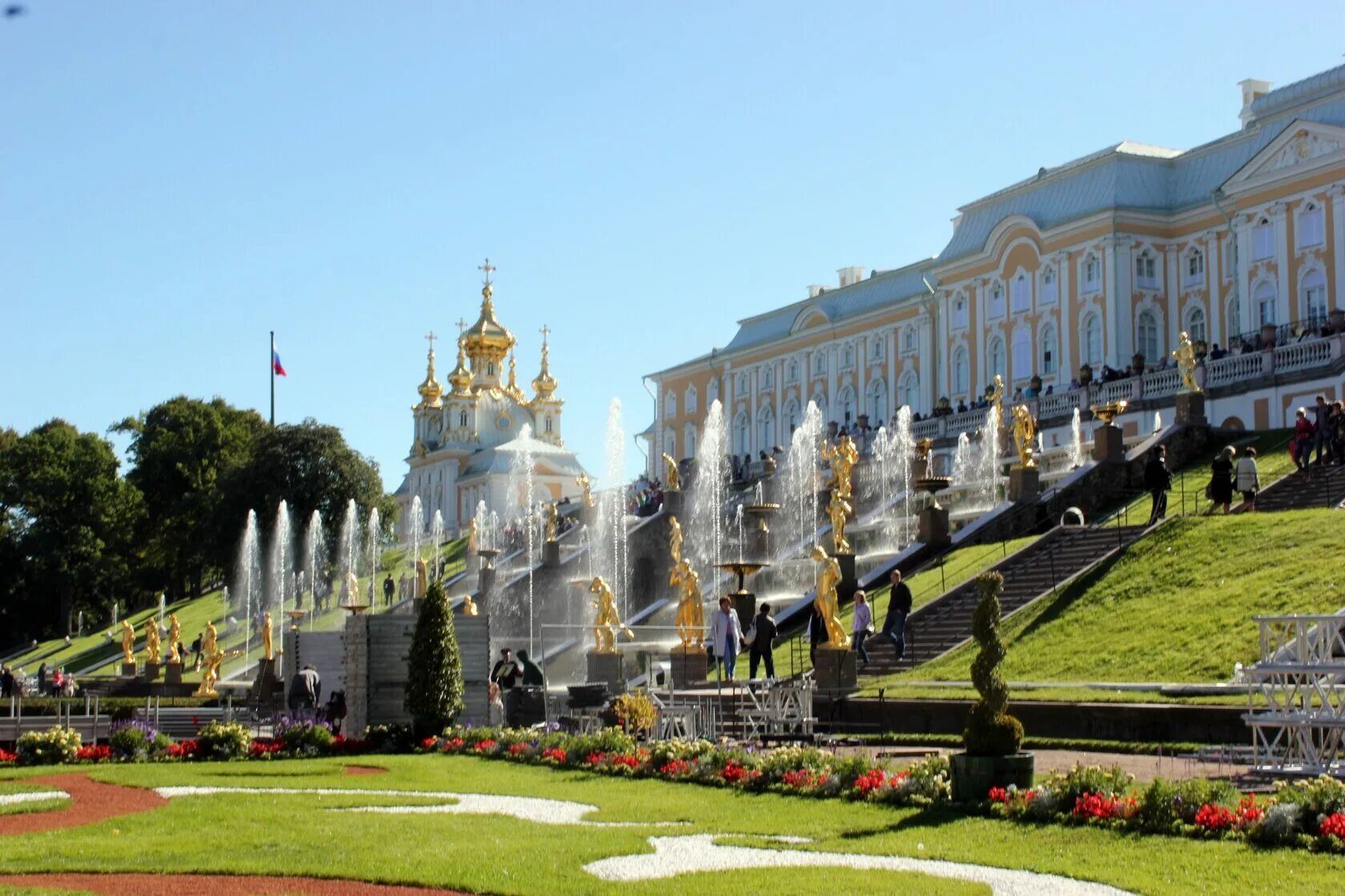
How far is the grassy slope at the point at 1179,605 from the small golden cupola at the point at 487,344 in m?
93.9

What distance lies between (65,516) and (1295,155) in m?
53.6

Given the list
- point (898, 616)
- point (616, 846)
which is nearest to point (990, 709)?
point (616, 846)

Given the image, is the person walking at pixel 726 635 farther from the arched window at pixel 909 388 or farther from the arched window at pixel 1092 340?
the arched window at pixel 909 388

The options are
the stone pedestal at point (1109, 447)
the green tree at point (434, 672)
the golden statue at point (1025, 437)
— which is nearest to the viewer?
the green tree at point (434, 672)

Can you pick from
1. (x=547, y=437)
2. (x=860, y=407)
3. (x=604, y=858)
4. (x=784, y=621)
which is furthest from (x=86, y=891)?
(x=547, y=437)

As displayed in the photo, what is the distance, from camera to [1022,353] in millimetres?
60188

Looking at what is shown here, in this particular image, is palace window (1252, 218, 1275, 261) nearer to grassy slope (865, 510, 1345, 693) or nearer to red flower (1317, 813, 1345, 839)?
grassy slope (865, 510, 1345, 693)

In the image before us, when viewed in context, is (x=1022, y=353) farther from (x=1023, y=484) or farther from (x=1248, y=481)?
(x=1248, y=481)

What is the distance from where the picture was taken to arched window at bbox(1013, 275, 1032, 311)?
59.8 m

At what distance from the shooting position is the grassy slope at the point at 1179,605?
68.3 feet

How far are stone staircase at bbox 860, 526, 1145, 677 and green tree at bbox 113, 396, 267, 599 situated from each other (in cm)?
4914

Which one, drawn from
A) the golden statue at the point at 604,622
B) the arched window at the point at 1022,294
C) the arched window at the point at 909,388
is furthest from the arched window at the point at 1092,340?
the golden statue at the point at 604,622

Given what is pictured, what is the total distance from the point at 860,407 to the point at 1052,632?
4755cm

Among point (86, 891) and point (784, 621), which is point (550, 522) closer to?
point (784, 621)
